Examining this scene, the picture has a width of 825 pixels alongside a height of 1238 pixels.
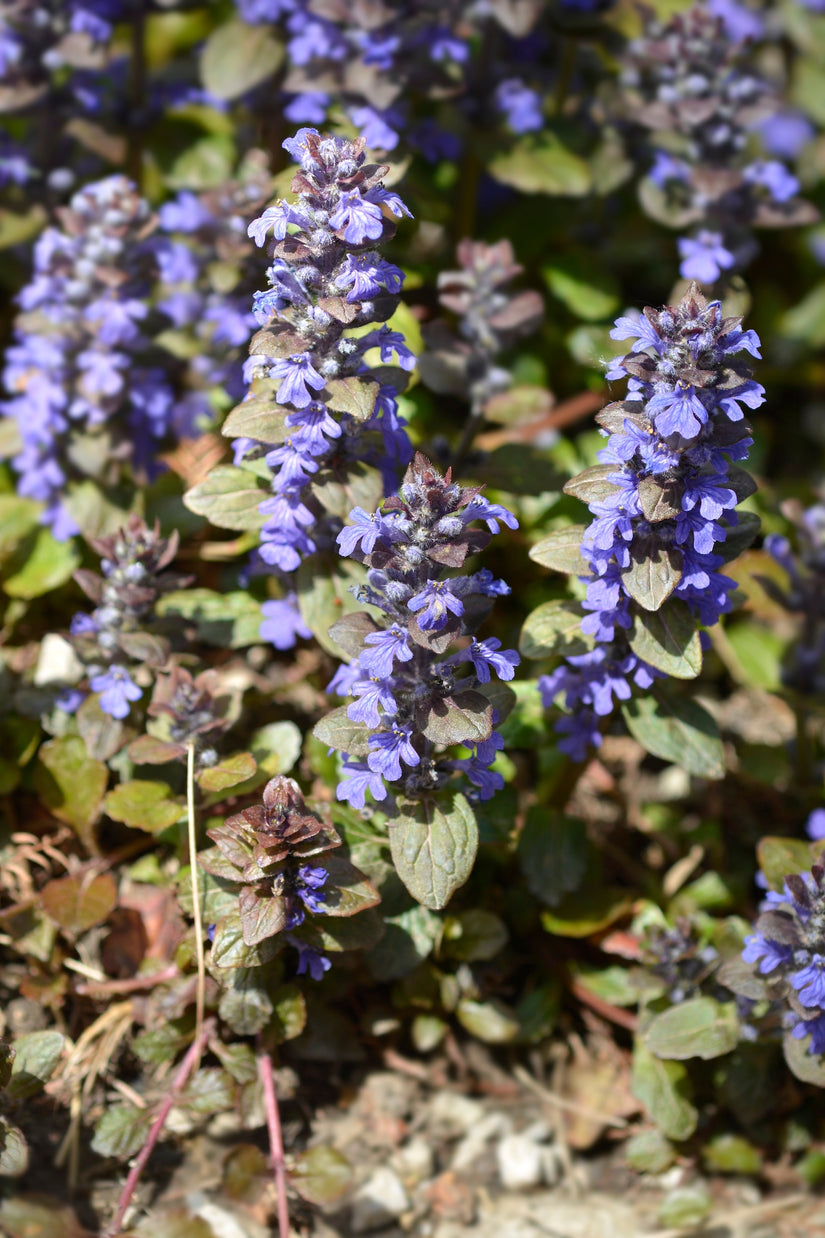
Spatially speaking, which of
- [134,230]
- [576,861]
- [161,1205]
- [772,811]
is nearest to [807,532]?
[772,811]

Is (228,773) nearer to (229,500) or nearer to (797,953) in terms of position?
(229,500)

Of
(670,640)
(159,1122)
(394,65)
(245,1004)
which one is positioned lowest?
(159,1122)

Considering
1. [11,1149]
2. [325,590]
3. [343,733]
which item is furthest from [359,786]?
[11,1149]

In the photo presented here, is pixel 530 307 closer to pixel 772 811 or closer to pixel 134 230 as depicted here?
pixel 134 230

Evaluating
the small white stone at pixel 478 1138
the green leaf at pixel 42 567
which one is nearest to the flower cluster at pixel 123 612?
the green leaf at pixel 42 567

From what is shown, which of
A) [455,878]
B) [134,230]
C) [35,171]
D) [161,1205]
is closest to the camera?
[455,878]

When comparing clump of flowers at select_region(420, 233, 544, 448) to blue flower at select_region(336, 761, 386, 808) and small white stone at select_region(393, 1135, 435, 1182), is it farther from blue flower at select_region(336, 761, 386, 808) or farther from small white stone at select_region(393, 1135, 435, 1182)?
small white stone at select_region(393, 1135, 435, 1182)
